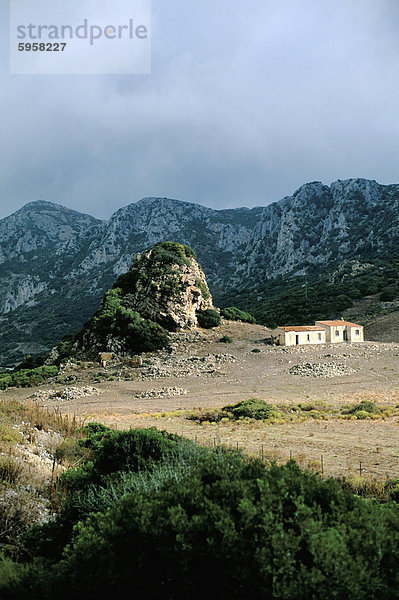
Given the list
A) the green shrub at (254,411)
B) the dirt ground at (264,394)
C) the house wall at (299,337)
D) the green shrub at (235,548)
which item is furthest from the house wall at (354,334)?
the green shrub at (235,548)

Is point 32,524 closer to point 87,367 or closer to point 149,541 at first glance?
point 149,541

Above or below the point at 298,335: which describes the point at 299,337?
below

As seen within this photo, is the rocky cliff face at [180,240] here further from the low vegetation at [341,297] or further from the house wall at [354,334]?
the house wall at [354,334]

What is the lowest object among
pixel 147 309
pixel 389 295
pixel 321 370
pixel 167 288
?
pixel 321 370

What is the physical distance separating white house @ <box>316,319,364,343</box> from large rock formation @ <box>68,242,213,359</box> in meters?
13.2

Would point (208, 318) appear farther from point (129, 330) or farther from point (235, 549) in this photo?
point (235, 549)

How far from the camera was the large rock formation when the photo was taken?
36.9m

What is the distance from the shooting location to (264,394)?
24938mm

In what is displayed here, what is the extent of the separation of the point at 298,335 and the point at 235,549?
37088 mm

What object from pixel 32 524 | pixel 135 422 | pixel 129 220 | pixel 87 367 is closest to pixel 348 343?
pixel 87 367

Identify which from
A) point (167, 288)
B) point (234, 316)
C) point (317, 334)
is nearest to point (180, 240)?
point (234, 316)

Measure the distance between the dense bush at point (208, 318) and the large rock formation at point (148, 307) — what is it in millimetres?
532

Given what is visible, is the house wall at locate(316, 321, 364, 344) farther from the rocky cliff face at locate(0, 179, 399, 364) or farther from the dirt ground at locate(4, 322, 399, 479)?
the rocky cliff face at locate(0, 179, 399, 364)

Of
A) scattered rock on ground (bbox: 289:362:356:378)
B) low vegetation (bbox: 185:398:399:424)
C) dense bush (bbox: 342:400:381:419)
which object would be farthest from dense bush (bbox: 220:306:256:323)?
dense bush (bbox: 342:400:381:419)
